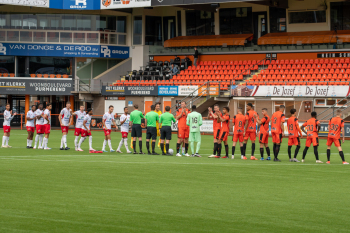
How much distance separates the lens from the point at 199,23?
1860 inches

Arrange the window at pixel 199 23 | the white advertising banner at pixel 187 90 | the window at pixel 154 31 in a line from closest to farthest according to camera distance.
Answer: the white advertising banner at pixel 187 90
the window at pixel 199 23
the window at pixel 154 31

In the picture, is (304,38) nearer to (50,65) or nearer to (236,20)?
(236,20)

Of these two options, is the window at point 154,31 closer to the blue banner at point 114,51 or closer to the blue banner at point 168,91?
the blue banner at point 114,51

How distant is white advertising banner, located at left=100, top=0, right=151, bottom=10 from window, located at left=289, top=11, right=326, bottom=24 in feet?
44.7

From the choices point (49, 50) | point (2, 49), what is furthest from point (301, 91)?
point (2, 49)

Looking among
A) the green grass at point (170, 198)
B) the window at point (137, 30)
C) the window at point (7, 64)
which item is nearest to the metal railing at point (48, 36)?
the window at point (7, 64)

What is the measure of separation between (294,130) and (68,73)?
33.1 m

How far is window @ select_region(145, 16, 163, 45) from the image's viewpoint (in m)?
47.7

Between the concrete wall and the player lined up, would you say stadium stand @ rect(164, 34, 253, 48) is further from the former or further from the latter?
the player lined up

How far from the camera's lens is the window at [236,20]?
148 ft

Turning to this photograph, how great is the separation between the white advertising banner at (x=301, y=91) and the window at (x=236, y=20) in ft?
38.0

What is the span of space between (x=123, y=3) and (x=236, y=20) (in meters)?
11.5

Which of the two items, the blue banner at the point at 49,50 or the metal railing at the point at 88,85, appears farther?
the blue banner at the point at 49,50

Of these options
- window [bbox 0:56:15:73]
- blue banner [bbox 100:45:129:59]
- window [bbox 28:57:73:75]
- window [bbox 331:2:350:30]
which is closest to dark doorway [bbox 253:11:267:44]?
window [bbox 331:2:350:30]
